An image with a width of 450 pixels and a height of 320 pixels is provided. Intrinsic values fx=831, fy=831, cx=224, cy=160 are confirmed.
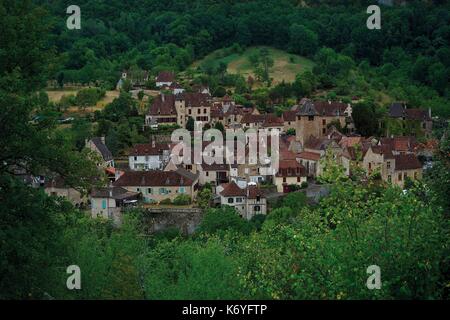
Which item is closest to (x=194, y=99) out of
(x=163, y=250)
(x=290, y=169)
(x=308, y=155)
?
(x=308, y=155)

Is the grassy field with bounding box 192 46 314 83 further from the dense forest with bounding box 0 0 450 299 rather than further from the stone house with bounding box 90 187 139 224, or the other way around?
the dense forest with bounding box 0 0 450 299

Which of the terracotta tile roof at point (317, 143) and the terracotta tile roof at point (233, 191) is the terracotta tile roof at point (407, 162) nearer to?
the terracotta tile roof at point (317, 143)

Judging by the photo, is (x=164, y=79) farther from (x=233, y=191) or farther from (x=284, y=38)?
(x=233, y=191)

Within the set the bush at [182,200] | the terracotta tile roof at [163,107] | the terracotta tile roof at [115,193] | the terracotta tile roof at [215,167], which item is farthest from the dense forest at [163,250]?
the terracotta tile roof at [163,107]

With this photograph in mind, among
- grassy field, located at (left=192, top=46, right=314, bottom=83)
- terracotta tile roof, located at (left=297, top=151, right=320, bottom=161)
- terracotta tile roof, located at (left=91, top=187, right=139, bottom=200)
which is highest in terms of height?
grassy field, located at (left=192, top=46, right=314, bottom=83)

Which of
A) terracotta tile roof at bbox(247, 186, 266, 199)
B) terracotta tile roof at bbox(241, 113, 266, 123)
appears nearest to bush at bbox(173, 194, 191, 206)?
terracotta tile roof at bbox(247, 186, 266, 199)
